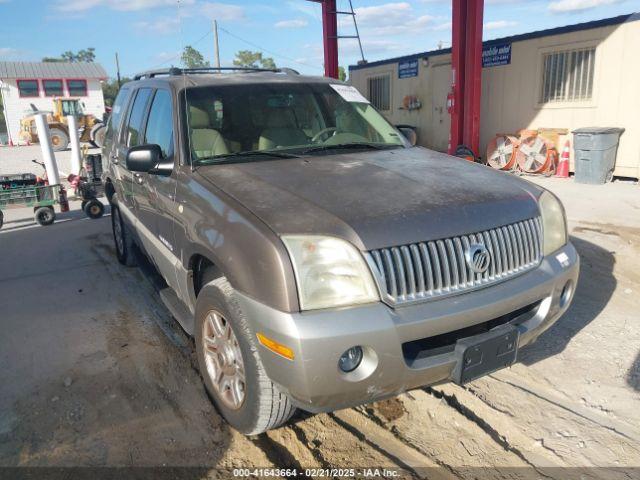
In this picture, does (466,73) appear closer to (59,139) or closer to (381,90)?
(381,90)

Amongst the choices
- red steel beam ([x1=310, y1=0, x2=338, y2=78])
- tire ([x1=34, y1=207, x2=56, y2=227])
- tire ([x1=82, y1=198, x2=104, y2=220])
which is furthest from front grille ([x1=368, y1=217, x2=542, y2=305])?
red steel beam ([x1=310, y1=0, x2=338, y2=78])

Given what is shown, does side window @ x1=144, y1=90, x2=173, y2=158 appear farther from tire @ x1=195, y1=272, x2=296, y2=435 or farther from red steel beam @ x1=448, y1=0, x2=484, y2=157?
red steel beam @ x1=448, y1=0, x2=484, y2=157

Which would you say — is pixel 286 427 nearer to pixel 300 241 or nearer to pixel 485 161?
pixel 300 241

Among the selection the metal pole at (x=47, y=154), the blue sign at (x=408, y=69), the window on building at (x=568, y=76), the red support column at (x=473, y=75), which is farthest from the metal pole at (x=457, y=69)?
the metal pole at (x=47, y=154)

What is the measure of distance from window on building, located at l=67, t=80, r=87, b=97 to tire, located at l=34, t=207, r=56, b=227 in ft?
122

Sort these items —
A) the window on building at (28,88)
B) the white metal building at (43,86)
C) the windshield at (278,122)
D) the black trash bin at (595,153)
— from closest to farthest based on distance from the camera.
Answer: the windshield at (278,122) → the black trash bin at (595,153) → the white metal building at (43,86) → the window on building at (28,88)

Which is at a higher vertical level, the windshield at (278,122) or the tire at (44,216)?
the windshield at (278,122)

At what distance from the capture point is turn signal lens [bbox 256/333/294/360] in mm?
2215

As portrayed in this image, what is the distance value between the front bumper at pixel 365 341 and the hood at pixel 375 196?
1.03 ft

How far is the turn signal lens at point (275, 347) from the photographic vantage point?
2215mm

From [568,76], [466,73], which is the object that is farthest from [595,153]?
[466,73]

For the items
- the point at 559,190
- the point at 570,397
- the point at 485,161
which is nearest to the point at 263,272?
the point at 570,397

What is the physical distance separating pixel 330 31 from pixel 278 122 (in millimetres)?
13004

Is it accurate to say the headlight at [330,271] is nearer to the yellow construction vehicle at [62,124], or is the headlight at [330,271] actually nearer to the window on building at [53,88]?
the yellow construction vehicle at [62,124]
